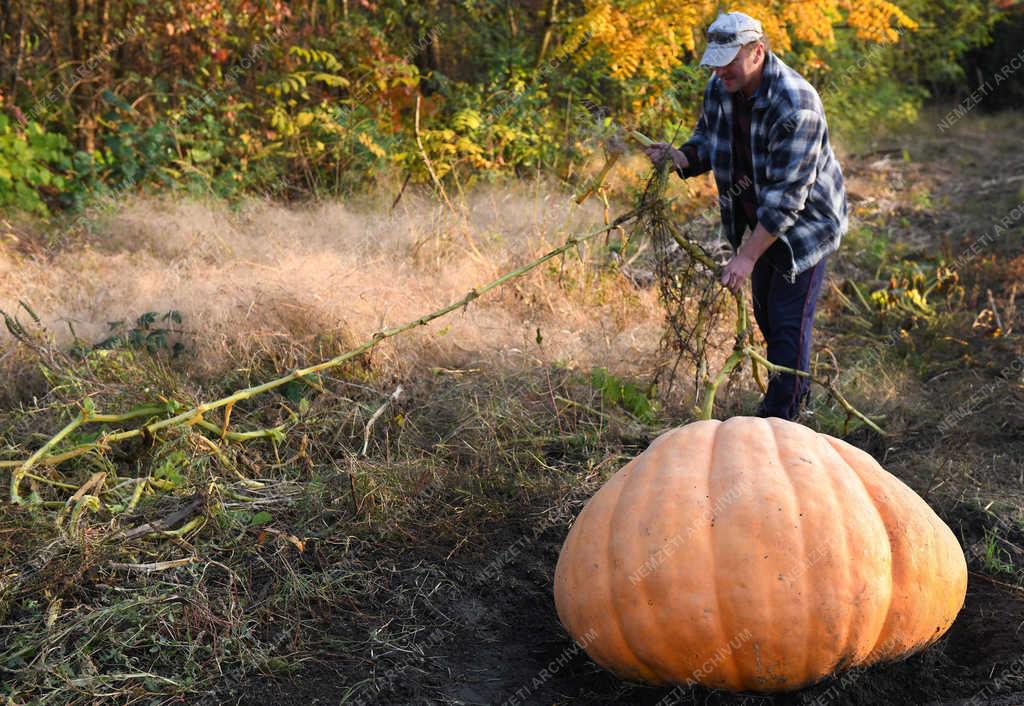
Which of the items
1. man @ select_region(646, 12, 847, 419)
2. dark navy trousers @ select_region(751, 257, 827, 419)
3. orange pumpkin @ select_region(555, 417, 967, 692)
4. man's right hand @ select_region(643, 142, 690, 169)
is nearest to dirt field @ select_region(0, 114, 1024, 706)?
orange pumpkin @ select_region(555, 417, 967, 692)

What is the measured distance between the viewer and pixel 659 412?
4184 mm

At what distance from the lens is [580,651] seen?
2748 mm

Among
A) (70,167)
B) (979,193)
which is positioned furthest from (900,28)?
(70,167)

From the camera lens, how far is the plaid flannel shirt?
3.51 m

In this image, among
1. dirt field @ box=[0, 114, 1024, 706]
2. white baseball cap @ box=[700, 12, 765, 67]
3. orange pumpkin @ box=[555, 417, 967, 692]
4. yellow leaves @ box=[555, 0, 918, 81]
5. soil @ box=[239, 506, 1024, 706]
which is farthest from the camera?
yellow leaves @ box=[555, 0, 918, 81]

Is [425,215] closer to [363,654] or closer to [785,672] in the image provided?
[363,654]

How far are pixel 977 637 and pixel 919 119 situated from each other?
11.7 m

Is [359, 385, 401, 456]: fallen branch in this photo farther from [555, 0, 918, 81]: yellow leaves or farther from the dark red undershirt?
[555, 0, 918, 81]: yellow leaves

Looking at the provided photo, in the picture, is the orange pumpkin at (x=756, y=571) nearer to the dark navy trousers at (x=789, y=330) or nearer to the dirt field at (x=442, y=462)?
the dirt field at (x=442, y=462)

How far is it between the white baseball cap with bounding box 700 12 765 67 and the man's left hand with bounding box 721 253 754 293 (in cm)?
69

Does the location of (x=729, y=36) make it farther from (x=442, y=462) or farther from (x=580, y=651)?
(x=580, y=651)

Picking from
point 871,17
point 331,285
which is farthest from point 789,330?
point 871,17

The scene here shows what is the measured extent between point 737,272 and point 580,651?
1.48 m

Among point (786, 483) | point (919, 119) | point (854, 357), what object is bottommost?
point (919, 119)
